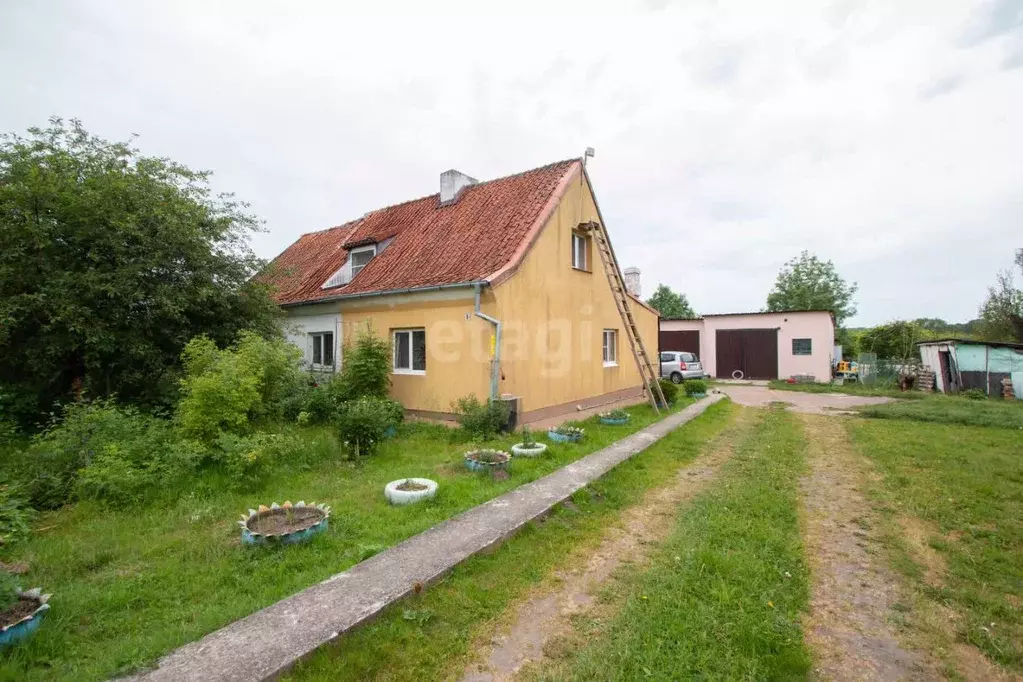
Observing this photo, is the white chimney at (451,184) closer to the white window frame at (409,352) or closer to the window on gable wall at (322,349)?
the white window frame at (409,352)

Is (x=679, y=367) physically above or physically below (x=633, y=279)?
below

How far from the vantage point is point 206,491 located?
583 cm

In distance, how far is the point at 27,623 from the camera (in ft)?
9.71

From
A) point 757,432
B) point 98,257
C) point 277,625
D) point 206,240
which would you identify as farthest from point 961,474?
point 98,257

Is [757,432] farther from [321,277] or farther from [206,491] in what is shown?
[321,277]

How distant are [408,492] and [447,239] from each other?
760 centimetres

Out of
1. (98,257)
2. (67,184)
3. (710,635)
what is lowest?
(710,635)

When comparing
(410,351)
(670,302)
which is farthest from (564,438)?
(670,302)

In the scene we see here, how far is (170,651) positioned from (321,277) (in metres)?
12.0

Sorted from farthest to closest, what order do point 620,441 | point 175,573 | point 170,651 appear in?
point 620,441 < point 175,573 < point 170,651

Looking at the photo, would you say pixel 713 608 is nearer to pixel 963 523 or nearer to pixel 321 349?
pixel 963 523

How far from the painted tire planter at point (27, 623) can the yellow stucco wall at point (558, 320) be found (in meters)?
6.96

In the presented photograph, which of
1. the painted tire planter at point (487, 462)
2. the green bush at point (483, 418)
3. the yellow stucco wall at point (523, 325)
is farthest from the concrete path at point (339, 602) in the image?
the yellow stucco wall at point (523, 325)

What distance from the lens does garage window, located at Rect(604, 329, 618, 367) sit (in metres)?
13.8
